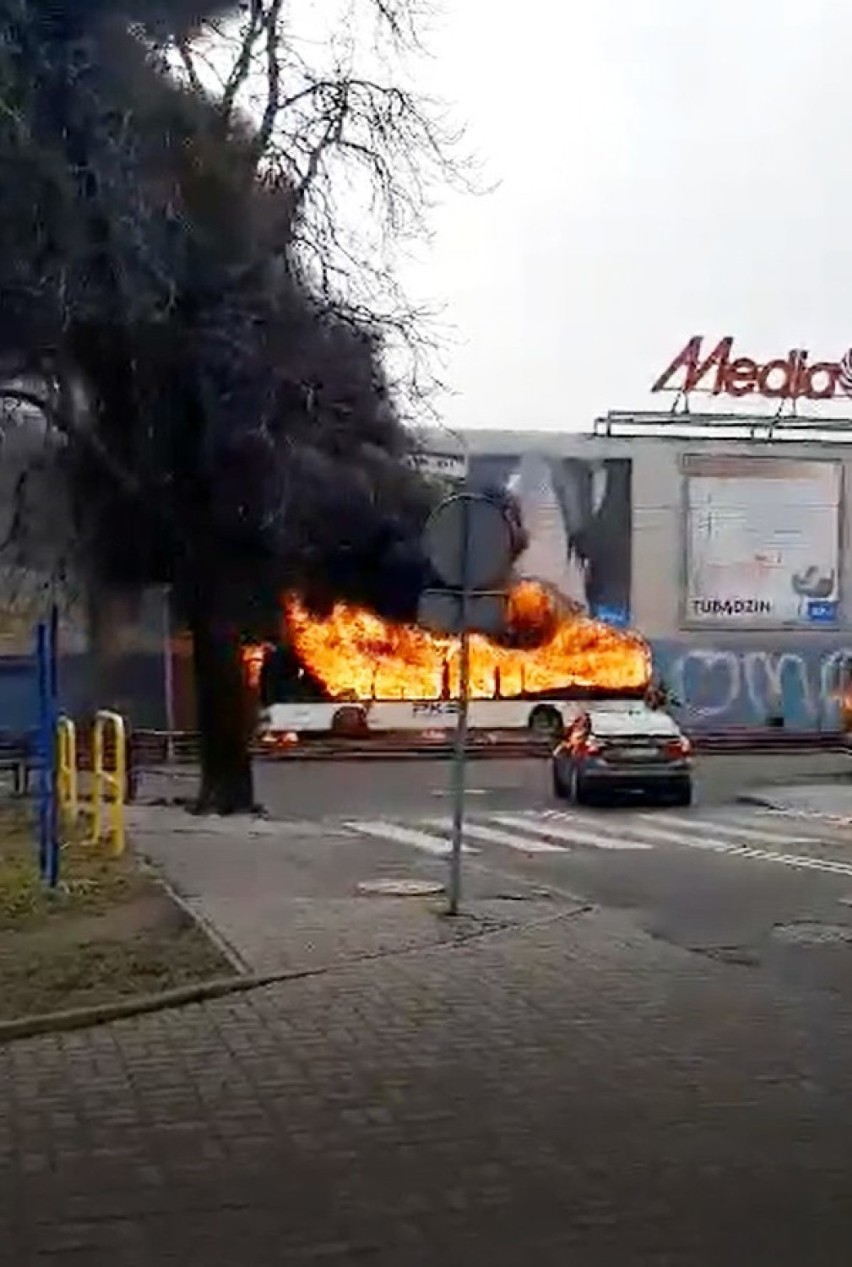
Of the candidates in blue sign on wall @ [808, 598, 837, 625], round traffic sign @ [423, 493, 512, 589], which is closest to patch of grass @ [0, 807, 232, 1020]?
round traffic sign @ [423, 493, 512, 589]

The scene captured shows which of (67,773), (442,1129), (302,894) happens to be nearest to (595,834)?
(67,773)

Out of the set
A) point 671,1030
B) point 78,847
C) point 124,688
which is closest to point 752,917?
point 671,1030

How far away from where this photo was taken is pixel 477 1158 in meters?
6.55

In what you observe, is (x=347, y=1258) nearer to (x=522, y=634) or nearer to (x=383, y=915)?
(x=383, y=915)

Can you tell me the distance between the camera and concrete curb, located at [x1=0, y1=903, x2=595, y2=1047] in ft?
29.3

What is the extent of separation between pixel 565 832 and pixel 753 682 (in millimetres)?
29231

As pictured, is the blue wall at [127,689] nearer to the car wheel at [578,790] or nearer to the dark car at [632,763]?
the car wheel at [578,790]

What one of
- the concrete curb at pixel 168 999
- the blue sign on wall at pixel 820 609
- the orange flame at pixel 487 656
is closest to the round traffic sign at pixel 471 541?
the concrete curb at pixel 168 999

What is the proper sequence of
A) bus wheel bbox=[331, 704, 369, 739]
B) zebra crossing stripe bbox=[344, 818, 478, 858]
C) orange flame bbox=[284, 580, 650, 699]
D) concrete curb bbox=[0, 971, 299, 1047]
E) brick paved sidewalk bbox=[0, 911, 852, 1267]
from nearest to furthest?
brick paved sidewalk bbox=[0, 911, 852, 1267] < concrete curb bbox=[0, 971, 299, 1047] < zebra crossing stripe bbox=[344, 818, 478, 858] < orange flame bbox=[284, 580, 650, 699] < bus wheel bbox=[331, 704, 369, 739]

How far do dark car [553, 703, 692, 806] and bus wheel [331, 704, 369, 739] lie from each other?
56.8 ft

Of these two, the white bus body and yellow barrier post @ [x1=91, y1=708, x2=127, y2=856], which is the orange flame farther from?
yellow barrier post @ [x1=91, y1=708, x2=127, y2=856]

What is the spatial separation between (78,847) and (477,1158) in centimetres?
1258

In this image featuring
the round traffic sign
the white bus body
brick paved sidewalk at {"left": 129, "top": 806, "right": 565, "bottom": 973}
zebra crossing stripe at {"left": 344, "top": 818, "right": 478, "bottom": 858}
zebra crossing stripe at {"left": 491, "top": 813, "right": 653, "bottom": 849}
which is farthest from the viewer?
the white bus body

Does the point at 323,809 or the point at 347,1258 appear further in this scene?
the point at 323,809
